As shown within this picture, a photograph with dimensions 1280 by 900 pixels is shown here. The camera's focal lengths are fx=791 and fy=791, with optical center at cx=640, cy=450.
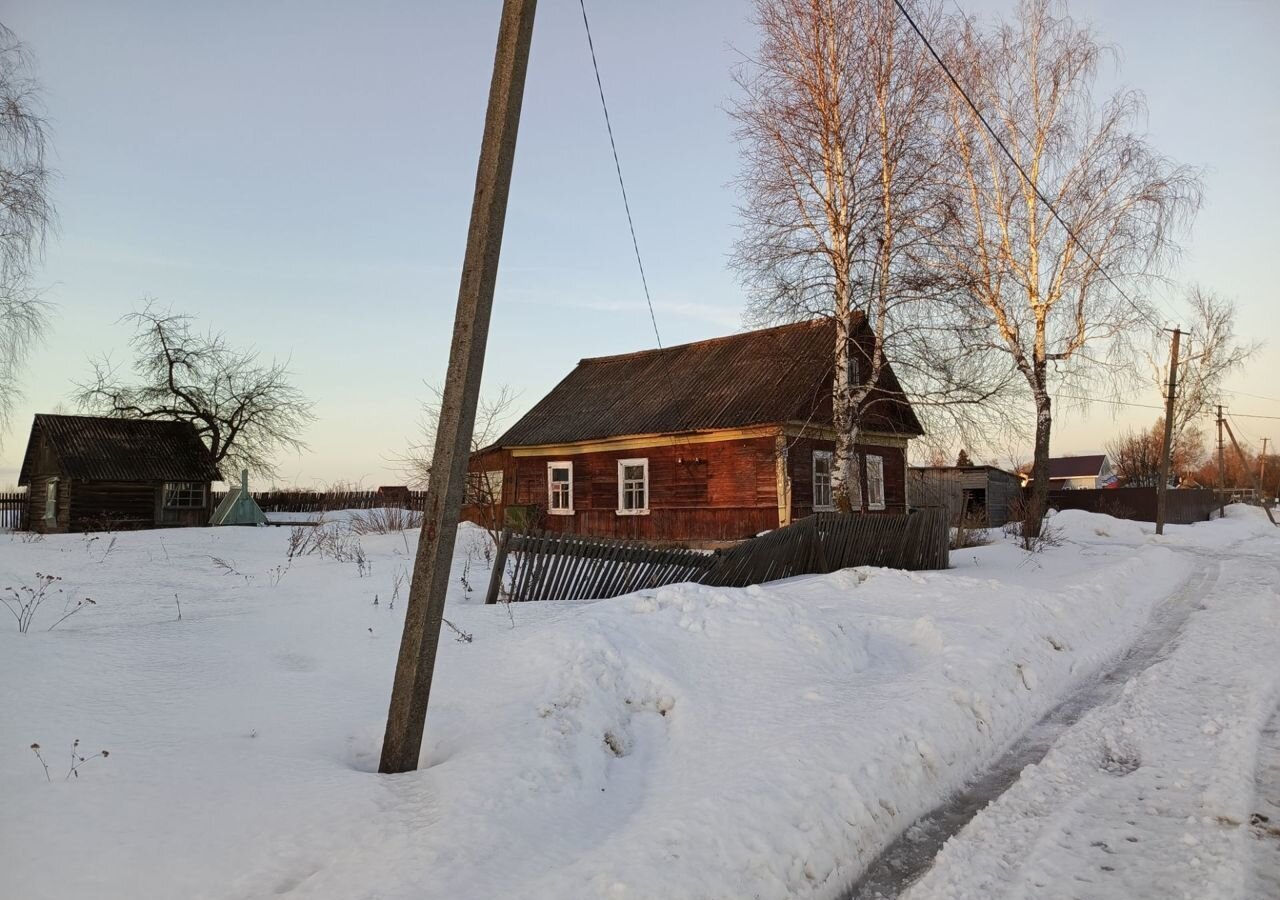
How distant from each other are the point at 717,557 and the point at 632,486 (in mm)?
11325

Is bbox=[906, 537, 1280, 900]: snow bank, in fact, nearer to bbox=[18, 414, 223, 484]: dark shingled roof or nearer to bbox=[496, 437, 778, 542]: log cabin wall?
bbox=[496, 437, 778, 542]: log cabin wall

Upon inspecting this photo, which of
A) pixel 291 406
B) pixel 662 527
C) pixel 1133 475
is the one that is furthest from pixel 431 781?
pixel 1133 475

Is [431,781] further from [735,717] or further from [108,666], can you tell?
[108,666]

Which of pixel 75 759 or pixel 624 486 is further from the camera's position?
pixel 624 486

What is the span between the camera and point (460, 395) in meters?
4.20

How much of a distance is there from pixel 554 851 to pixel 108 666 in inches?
136

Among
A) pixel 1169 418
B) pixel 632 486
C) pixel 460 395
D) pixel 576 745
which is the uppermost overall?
pixel 1169 418

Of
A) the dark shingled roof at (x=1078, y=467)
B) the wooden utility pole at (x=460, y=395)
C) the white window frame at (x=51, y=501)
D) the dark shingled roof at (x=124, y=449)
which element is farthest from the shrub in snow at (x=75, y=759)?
the dark shingled roof at (x=1078, y=467)

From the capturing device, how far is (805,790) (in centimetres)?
415

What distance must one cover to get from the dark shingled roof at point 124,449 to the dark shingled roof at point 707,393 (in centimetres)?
1286

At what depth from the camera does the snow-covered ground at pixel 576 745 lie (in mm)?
3311

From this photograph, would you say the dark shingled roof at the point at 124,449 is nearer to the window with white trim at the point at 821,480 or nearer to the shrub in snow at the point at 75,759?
the window with white trim at the point at 821,480

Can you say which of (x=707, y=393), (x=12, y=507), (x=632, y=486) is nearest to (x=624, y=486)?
(x=632, y=486)

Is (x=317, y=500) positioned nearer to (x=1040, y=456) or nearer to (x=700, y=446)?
(x=700, y=446)
